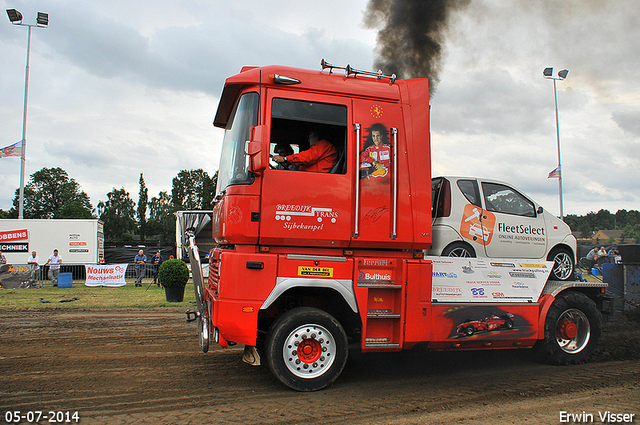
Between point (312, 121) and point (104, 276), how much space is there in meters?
17.4

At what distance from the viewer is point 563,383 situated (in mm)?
5090

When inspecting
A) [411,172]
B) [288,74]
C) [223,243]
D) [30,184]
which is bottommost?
[223,243]

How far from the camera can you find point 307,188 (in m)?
4.69

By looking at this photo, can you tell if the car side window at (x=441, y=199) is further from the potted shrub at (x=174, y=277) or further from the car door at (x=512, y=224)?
the potted shrub at (x=174, y=277)

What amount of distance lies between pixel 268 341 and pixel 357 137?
2461mm

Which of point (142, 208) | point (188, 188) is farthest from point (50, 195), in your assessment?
point (188, 188)

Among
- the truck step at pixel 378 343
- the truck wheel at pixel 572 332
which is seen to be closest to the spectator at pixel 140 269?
the truck step at pixel 378 343

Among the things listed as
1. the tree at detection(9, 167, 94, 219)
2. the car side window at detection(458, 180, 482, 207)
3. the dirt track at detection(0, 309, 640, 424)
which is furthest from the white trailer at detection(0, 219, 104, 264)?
the tree at detection(9, 167, 94, 219)

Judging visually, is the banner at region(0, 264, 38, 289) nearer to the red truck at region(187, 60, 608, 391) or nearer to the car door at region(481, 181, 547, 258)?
the red truck at region(187, 60, 608, 391)

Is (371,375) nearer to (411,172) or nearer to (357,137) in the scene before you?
(411,172)

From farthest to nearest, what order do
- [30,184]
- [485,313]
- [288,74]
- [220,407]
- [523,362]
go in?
[30,184] → [523,362] → [485,313] → [288,74] → [220,407]

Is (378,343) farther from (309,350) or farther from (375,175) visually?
(375,175)

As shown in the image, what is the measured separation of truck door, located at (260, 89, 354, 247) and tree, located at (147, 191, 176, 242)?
62788 mm

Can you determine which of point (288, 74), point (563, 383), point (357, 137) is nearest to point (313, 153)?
point (357, 137)
